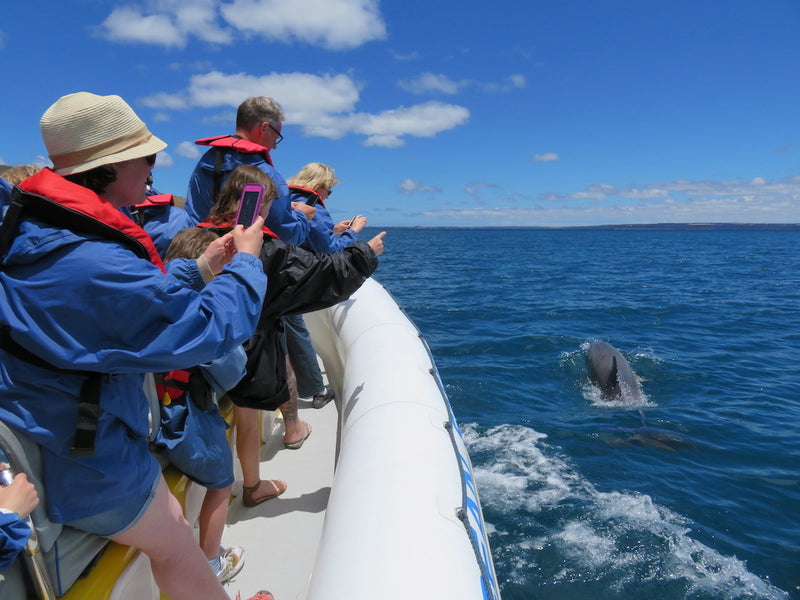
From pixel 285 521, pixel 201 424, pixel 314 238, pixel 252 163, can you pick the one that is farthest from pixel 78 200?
pixel 285 521

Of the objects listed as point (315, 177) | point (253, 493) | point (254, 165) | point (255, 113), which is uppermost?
point (255, 113)

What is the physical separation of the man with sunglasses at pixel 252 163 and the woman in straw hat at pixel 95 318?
4.51 ft

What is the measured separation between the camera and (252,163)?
9.73 ft

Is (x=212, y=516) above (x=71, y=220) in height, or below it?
below

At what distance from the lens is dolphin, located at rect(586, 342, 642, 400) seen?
7652 mm

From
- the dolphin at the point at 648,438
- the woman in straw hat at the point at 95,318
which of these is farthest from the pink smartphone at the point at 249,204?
the dolphin at the point at 648,438

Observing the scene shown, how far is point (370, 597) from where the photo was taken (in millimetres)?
1768

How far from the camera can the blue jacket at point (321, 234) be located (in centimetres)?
357

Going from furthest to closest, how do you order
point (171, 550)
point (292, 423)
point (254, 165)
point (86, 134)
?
1. point (292, 423)
2. point (254, 165)
3. point (171, 550)
4. point (86, 134)

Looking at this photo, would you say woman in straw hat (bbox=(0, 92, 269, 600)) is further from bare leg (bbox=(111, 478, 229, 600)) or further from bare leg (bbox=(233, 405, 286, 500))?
bare leg (bbox=(233, 405, 286, 500))

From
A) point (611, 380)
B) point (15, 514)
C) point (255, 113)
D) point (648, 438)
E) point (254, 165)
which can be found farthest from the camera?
point (611, 380)

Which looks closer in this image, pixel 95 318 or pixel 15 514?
pixel 15 514

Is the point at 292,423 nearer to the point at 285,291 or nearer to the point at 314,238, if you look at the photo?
the point at 314,238

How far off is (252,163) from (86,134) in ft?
5.35
